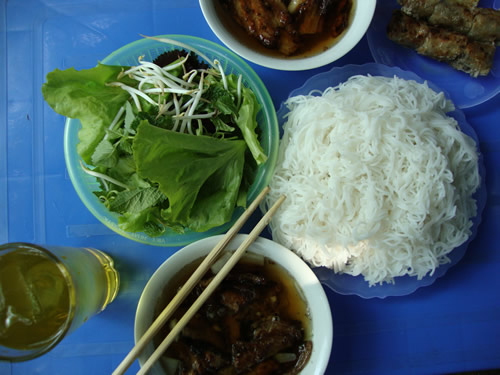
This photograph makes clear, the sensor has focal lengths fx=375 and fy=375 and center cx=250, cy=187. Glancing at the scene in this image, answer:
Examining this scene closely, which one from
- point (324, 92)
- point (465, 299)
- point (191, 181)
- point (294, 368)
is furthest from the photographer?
point (465, 299)

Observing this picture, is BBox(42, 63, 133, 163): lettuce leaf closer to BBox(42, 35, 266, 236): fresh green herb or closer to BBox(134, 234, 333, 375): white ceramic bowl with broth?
BBox(42, 35, 266, 236): fresh green herb

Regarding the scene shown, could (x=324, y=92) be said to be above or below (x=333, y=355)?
above

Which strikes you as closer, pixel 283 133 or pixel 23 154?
pixel 283 133

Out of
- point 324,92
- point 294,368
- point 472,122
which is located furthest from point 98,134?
point 472,122

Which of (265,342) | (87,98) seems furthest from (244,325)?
(87,98)

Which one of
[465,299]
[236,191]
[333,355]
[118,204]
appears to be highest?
[236,191]

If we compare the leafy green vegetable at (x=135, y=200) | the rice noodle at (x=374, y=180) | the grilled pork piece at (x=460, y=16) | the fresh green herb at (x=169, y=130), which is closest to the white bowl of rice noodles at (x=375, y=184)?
the rice noodle at (x=374, y=180)

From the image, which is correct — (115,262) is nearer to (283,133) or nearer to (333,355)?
(283,133)

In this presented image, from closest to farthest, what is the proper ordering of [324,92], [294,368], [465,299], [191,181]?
[191,181] → [294,368] → [324,92] → [465,299]
